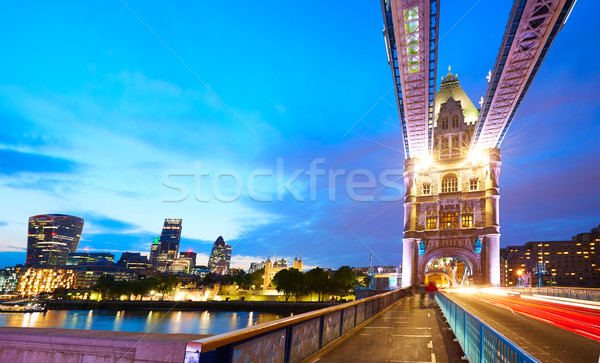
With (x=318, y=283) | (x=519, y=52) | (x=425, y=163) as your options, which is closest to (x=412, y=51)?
(x=519, y=52)

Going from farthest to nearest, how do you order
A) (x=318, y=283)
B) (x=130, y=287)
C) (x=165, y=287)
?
(x=165, y=287) → (x=130, y=287) → (x=318, y=283)

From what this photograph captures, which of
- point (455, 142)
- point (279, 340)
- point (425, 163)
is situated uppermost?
point (455, 142)

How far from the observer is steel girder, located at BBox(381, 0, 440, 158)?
32562 millimetres

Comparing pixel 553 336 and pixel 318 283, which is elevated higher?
pixel 553 336

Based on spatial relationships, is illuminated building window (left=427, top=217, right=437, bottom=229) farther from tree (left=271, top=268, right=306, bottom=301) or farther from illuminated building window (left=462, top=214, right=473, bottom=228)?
tree (left=271, top=268, right=306, bottom=301)

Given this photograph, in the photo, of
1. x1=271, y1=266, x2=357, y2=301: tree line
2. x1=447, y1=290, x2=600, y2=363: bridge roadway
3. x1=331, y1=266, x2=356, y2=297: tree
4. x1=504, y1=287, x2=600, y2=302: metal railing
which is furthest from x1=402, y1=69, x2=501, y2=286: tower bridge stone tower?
x1=331, y1=266, x2=356, y2=297: tree

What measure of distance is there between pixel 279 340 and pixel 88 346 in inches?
128

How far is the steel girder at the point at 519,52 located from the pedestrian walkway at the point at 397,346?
91.0 ft

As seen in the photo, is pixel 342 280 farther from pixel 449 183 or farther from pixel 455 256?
pixel 449 183

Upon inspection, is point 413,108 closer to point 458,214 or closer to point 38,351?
point 458,214

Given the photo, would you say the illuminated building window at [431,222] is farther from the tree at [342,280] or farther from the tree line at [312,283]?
the tree at [342,280]

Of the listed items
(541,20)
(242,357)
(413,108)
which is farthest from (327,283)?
(242,357)

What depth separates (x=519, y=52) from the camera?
35812 mm

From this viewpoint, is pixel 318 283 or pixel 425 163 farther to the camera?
pixel 318 283
